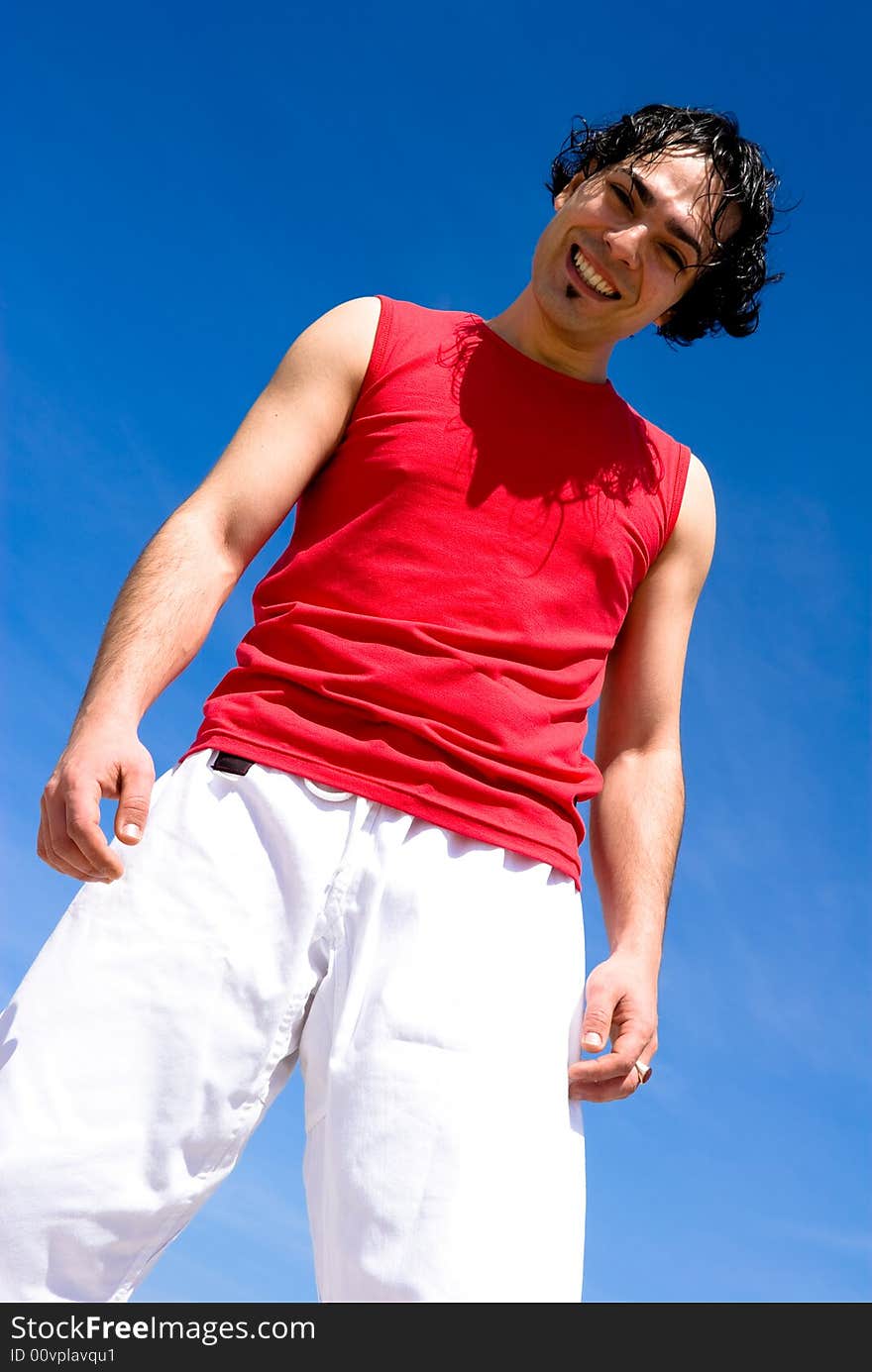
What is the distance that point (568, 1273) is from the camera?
247 centimetres

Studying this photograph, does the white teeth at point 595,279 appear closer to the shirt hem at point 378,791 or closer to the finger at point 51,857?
the shirt hem at point 378,791

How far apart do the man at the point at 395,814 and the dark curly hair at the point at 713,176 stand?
188 millimetres

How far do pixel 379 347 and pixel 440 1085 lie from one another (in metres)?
1.82

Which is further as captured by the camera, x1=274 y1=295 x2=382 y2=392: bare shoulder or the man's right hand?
x1=274 y1=295 x2=382 y2=392: bare shoulder

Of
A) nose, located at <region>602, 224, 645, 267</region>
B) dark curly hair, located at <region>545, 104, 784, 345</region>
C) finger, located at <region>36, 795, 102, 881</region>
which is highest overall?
dark curly hair, located at <region>545, 104, 784, 345</region>

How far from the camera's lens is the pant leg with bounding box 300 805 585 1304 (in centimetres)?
238

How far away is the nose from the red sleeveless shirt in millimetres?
351

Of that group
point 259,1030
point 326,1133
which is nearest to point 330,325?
point 259,1030

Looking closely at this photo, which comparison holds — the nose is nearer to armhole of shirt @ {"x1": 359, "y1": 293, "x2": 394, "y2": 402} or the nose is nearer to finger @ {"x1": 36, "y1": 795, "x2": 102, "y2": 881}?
armhole of shirt @ {"x1": 359, "y1": 293, "x2": 394, "y2": 402}

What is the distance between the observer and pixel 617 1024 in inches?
114

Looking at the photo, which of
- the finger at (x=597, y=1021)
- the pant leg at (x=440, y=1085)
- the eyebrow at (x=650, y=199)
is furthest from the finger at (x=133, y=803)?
the eyebrow at (x=650, y=199)

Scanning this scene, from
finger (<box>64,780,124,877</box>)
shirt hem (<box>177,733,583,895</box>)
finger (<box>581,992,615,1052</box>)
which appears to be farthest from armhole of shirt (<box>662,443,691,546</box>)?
finger (<box>64,780,124,877</box>)

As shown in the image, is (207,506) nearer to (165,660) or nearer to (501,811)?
(165,660)
